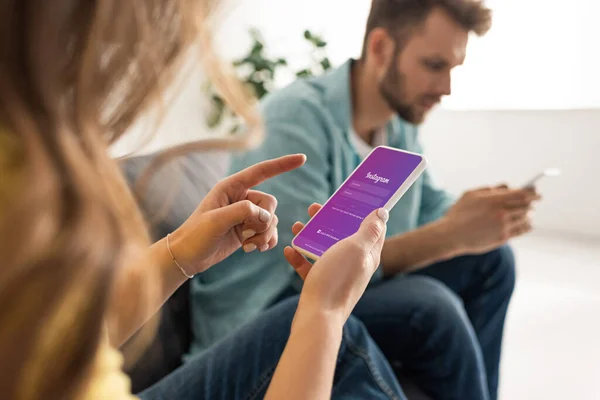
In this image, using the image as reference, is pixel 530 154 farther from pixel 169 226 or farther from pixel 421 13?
pixel 169 226

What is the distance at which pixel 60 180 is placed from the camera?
0.26 metres

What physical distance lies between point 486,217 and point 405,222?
19 centimetres

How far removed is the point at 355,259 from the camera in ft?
1.53

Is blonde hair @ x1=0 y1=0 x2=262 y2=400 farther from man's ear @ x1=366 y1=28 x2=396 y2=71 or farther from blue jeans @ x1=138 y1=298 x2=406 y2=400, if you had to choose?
man's ear @ x1=366 y1=28 x2=396 y2=71

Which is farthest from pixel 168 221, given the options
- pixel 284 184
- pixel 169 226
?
pixel 284 184

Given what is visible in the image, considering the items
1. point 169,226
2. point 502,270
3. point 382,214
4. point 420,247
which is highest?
point 382,214

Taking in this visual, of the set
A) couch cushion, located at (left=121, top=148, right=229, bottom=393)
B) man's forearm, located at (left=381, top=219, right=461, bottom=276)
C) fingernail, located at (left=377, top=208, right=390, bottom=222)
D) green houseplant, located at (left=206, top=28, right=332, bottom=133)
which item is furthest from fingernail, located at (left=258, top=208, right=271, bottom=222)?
green houseplant, located at (left=206, top=28, right=332, bottom=133)

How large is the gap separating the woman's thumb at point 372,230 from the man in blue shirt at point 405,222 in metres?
0.28

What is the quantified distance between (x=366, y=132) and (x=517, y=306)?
0.77 m

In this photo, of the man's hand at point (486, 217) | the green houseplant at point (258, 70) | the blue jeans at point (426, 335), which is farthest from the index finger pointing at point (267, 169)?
the green houseplant at point (258, 70)

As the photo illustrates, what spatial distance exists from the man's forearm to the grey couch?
0.62 feet

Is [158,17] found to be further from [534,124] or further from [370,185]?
[534,124]

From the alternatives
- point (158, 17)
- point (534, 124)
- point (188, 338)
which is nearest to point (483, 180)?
point (534, 124)

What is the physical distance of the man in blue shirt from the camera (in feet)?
2.51
